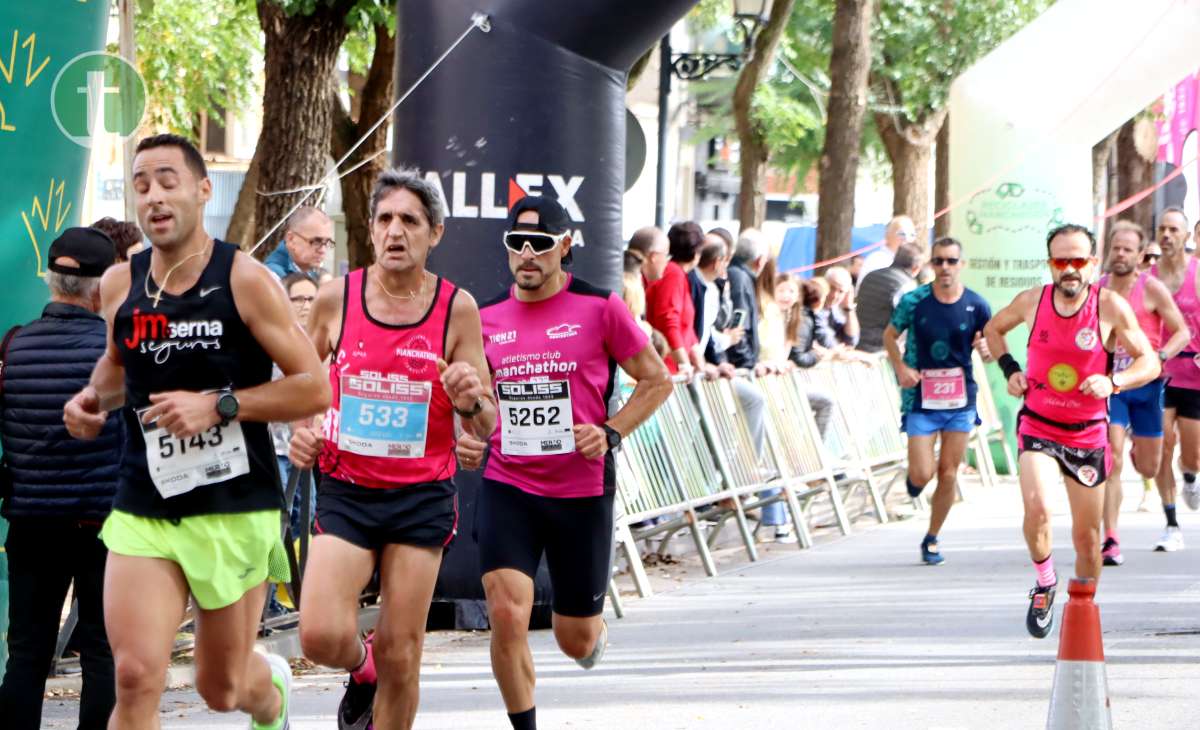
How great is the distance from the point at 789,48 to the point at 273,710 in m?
30.9

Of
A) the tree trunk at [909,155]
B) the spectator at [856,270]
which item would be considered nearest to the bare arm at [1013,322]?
the spectator at [856,270]

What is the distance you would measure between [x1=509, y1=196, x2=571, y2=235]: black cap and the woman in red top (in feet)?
18.6

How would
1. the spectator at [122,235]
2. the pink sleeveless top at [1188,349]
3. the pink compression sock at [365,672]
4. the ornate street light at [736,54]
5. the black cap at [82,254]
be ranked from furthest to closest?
the ornate street light at [736,54] → the pink sleeveless top at [1188,349] → the spectator at [122,235] → the black cap at [82,254] → the pink compression sock at [365,672]

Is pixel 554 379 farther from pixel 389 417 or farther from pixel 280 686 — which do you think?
pixel 280 686

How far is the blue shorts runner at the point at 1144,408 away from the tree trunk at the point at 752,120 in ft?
31.8

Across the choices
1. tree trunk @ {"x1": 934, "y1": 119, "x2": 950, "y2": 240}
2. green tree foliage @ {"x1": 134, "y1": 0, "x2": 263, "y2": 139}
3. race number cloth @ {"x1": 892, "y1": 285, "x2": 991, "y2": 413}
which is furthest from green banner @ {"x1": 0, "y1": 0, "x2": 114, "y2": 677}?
tree trunk @ {"x1": 934, "y1": 119, "x2": 950, "y2": 240}

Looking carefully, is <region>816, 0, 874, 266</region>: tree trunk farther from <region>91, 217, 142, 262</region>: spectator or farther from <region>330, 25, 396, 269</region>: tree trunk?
<region>91, 217, 142, 262</region>: spectator

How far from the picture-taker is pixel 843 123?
24.5 meters

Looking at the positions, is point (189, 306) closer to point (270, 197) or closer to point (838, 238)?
point (270, 197)

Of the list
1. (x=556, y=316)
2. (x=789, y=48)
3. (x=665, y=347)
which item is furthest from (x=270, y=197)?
(x=789, y=48)

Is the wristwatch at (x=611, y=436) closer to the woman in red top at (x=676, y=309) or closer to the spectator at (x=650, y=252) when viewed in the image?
the woman in red top at (x=676, y=309)

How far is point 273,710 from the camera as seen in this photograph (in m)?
6.36

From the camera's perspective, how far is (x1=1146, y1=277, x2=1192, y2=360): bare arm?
12.8 meters

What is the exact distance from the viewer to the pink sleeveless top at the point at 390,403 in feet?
21.4
